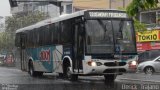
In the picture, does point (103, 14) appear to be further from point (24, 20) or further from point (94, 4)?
point (24, 20)

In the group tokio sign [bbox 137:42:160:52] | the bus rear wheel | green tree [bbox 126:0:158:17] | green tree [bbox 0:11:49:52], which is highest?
green tree [bbox 0:11:49:52]

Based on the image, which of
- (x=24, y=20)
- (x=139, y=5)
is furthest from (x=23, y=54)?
(x=24, y=20)

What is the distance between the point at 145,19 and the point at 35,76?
19759mm

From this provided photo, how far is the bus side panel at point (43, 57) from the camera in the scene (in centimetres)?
2498

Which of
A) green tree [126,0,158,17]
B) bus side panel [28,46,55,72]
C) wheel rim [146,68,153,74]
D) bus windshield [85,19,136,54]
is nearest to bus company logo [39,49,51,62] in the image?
bus side panel [28,46,55,72]

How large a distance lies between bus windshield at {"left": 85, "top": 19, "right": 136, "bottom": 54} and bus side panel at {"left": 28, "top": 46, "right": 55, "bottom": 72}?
4.95 m

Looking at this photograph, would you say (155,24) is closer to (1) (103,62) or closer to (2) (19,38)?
(2) (19,38)

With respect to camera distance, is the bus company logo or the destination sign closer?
the destination sign

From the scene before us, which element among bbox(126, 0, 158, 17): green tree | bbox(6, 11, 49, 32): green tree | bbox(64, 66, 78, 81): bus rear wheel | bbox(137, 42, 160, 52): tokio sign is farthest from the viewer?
bbox(6, 11, 49, 32): green tree

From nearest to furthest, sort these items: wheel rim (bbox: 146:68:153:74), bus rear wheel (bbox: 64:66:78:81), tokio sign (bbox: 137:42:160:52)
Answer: bus rear wheel (bbox: 64:66:78:81) → wheel rim (bbox: 146:68:153:74) → tokio sign (bbox: 137:42:160:52)

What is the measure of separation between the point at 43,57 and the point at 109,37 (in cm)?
744

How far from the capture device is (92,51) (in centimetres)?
1964

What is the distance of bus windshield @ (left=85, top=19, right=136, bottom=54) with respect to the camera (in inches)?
774

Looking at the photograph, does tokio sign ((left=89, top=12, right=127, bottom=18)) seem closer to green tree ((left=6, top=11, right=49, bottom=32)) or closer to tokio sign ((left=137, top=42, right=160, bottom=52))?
tokio sign ((left=137, top=42, right=160, bottom=52))
